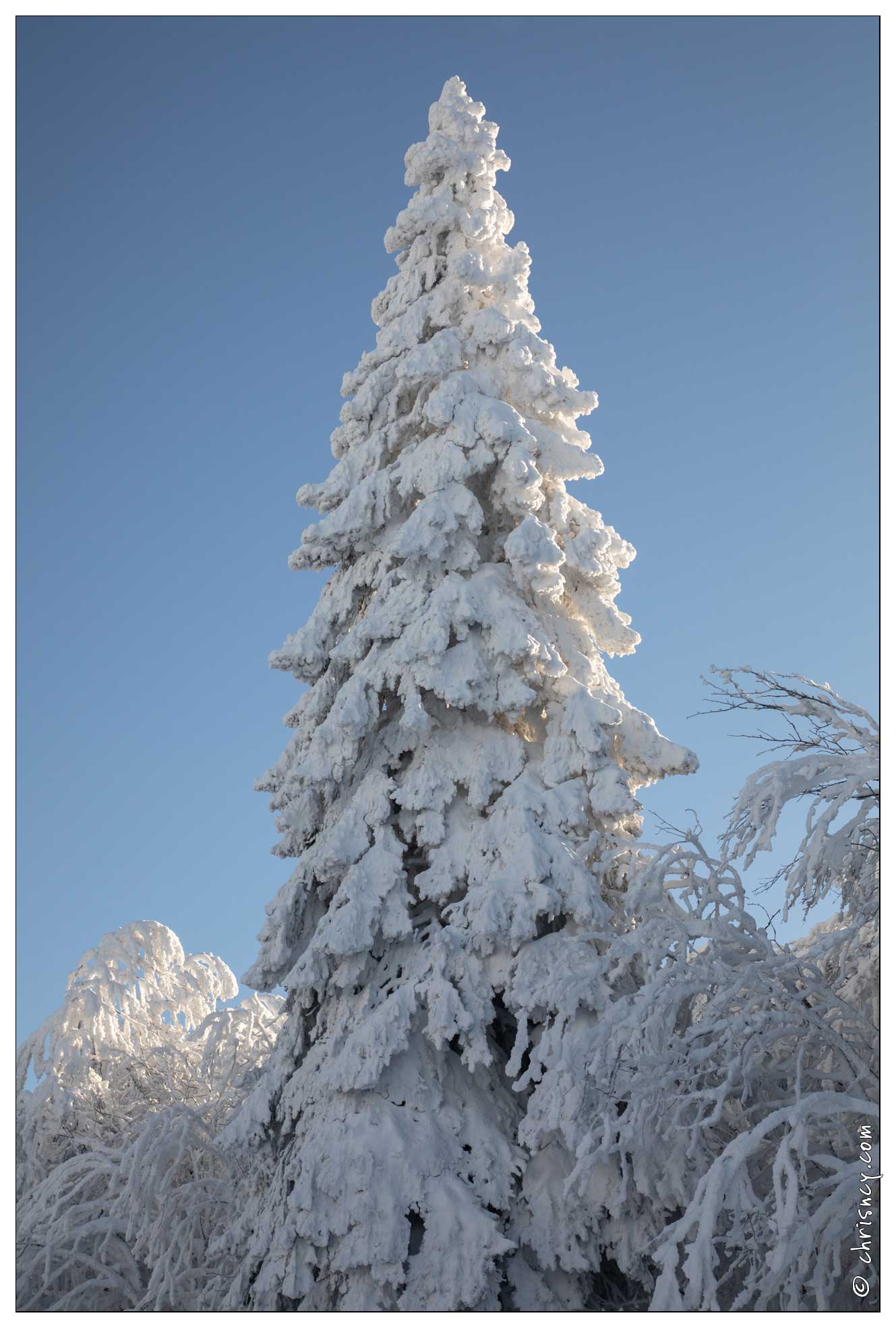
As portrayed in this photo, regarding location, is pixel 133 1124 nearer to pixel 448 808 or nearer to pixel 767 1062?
pixel 448 808

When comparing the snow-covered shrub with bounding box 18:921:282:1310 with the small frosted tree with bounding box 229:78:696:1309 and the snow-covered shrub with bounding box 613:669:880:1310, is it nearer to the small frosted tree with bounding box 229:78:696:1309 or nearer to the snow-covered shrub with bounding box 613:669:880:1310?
the small frosted tree with bounding box 229:78:696:1309

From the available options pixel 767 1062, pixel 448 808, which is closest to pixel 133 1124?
pixel 448 808

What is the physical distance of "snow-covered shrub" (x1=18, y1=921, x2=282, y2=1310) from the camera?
10.1 meters

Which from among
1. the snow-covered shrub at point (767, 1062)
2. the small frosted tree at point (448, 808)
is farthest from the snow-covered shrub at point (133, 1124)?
the snow-covered shrub at point (767, 1062)

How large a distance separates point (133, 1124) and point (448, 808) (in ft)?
19.3

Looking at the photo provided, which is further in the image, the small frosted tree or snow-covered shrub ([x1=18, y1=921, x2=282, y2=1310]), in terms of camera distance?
snow-covered shrub ([x1=18, y1=921, x2=282, y2=1310])

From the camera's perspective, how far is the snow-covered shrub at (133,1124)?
1007 cm

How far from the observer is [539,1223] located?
8344mm

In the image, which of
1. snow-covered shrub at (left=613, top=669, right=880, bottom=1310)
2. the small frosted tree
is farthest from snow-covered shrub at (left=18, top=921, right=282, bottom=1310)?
snow-covered shrub at (left=613, top=669, right=880, bottom=1310)

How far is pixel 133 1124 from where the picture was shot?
1255 cm

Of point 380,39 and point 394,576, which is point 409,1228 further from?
point 380,39

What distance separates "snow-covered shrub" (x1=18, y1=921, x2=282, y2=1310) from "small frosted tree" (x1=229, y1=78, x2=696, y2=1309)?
3.59 ft
